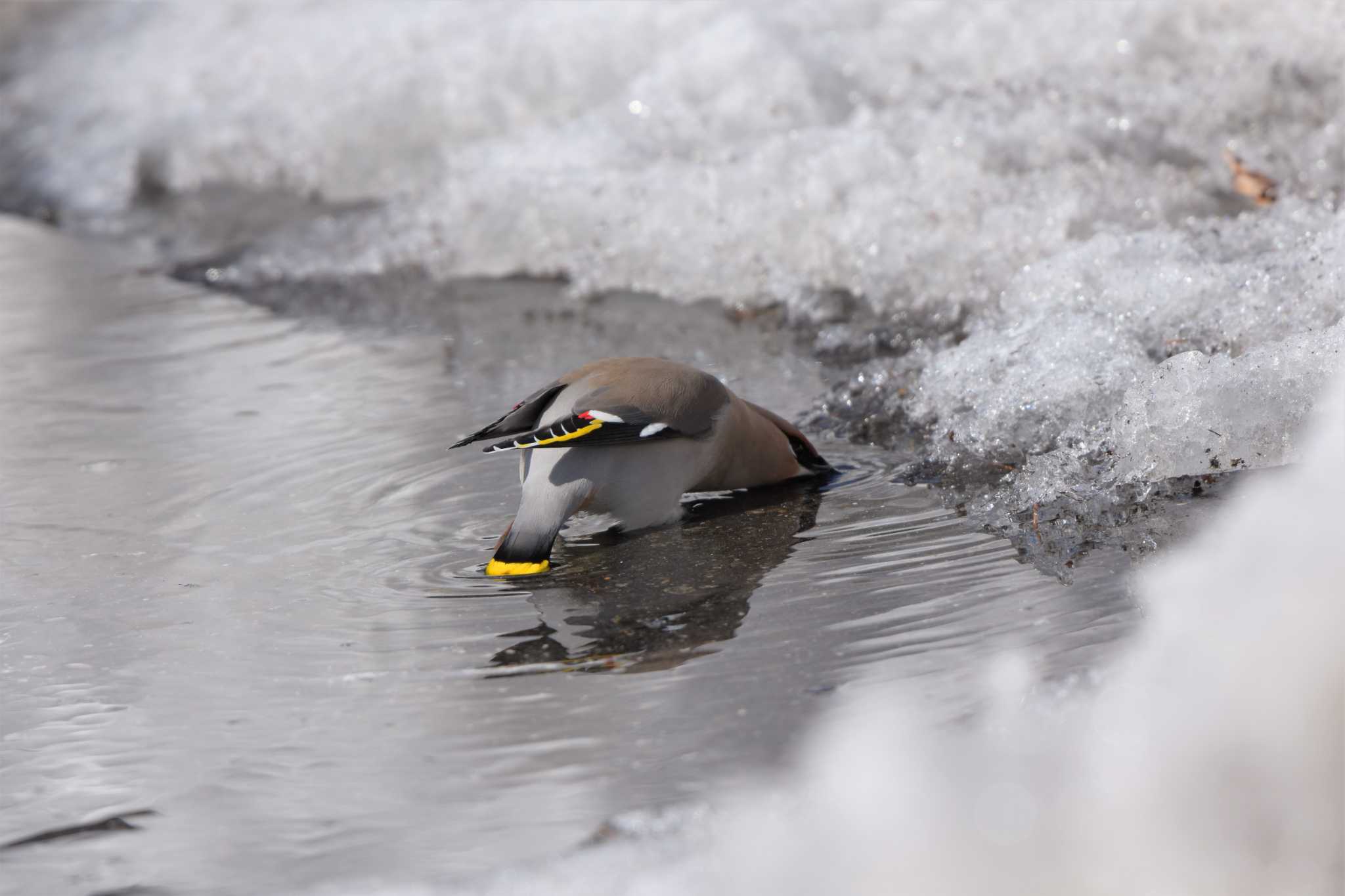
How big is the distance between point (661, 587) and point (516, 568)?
0.29 metres

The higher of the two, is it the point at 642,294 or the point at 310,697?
the point at 642,294

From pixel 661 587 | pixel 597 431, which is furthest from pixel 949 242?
pixel 661 587

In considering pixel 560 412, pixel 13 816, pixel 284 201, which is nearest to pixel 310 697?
pixel 13 816

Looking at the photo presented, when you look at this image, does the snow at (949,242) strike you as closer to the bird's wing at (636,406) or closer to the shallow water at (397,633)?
the shallow water at (397,633)

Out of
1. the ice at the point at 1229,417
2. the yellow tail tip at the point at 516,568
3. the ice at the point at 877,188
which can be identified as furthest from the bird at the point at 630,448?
the ice at the point at 1229,417

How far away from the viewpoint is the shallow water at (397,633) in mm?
2262

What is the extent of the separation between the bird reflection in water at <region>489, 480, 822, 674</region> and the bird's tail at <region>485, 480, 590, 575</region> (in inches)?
2.0

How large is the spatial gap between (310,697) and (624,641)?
54cm

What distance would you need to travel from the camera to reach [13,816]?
236cm

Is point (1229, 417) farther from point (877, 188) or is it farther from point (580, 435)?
point (877, 188)

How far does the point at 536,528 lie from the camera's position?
315 centimetres

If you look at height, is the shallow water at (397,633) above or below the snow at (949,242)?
below

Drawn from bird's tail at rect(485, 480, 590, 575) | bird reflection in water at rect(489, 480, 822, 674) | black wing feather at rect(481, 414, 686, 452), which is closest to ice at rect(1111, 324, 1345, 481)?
bird reflection in water at rect(489, 480, 822, 674)

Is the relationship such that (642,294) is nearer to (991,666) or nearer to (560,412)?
(560,412)
